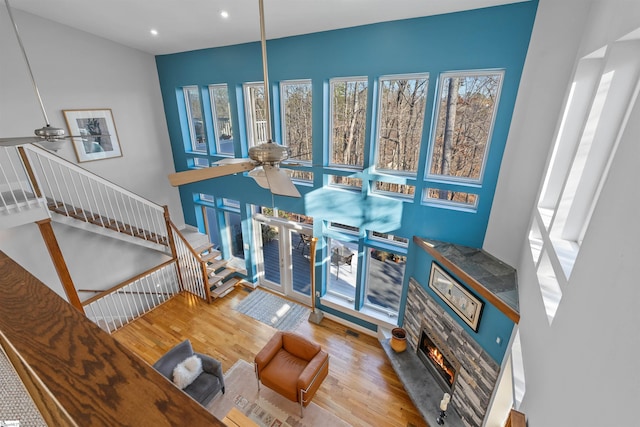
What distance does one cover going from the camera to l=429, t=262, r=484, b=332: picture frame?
346cm

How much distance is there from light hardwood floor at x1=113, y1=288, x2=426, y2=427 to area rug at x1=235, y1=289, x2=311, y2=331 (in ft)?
0.50

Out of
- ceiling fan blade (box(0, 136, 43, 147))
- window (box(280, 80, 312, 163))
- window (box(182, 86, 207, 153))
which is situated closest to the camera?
ceiling fan blade (box(0, 136, 43, 147))

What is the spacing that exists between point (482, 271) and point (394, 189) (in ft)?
6.08

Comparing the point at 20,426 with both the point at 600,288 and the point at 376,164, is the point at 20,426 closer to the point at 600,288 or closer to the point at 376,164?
the point at 600,288

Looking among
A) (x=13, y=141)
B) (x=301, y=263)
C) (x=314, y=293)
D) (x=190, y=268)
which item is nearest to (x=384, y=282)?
(x=314, y=293)

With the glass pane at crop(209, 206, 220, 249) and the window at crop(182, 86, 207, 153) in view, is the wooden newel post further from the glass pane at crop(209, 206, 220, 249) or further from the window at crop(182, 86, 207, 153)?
the window at crop(182, 86, 207, 153)

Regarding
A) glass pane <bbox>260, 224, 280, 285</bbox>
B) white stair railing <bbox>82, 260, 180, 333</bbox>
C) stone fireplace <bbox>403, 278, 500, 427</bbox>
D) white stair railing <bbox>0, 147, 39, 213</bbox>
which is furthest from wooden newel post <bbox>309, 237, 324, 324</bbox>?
white stair railing <bbox>0, 147, 39, 213</bbox>

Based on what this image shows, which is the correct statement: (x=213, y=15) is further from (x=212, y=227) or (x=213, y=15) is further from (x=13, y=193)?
(x=212, y=227)

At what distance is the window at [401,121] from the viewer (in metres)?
4.21

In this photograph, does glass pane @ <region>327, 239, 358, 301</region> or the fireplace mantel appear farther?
glass pane @ <region>327, 239, 358, 301</region>

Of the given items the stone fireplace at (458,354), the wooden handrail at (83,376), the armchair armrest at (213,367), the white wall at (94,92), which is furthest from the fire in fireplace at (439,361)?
the white wall at (94,92)

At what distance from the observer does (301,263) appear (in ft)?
24.0

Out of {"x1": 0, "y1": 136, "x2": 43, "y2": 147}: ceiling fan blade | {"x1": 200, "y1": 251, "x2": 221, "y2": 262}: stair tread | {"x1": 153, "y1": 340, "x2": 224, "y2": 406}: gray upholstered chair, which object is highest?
{"x1": 0, "y1": 136, "x2": 43, "y2": 147}: ceiling fan blade

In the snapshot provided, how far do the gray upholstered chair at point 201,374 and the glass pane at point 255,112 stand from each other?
3.99 metres
